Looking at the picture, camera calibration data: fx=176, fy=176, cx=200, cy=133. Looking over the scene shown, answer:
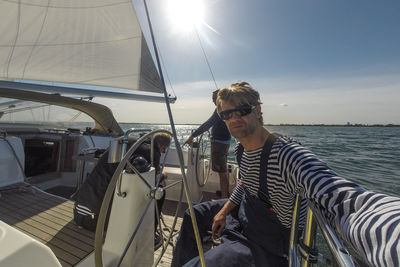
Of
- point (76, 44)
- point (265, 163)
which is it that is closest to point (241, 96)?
point (265, 163)

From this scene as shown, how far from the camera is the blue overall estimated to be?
32.5 inches

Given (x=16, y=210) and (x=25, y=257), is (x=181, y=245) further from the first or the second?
(x=16, y=210)

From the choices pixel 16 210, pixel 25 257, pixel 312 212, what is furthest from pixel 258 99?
pixel 16 210

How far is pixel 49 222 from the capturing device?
1667 millimetres

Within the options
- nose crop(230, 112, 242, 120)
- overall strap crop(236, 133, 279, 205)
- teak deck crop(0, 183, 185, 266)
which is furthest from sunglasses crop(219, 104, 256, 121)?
teak deck crop(0, 183, 185, 266)

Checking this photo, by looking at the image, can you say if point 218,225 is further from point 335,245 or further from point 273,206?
point 335,245

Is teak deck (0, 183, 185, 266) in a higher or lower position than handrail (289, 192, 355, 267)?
lower

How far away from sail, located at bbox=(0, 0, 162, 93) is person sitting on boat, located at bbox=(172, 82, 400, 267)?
3.31m

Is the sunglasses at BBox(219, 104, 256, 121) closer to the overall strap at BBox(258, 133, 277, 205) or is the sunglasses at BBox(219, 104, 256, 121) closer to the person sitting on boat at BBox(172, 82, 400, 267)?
the person sitting on boat at BBox(172, 82, 400, 267)

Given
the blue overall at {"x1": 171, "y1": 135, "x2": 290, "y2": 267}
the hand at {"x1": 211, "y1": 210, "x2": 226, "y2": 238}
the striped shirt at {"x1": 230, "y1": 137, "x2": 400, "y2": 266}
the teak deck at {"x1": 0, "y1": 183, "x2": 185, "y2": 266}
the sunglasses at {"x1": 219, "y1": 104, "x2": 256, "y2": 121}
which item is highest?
the sunglasses at {"x1": 219, "y1": 104, "x2": 256, "y2": 121}

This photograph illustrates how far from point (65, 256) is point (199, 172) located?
1939 mm

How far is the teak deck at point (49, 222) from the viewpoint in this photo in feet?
4.46

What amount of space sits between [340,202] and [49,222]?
2261 millimetres

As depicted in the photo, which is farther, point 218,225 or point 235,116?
point 218,225
